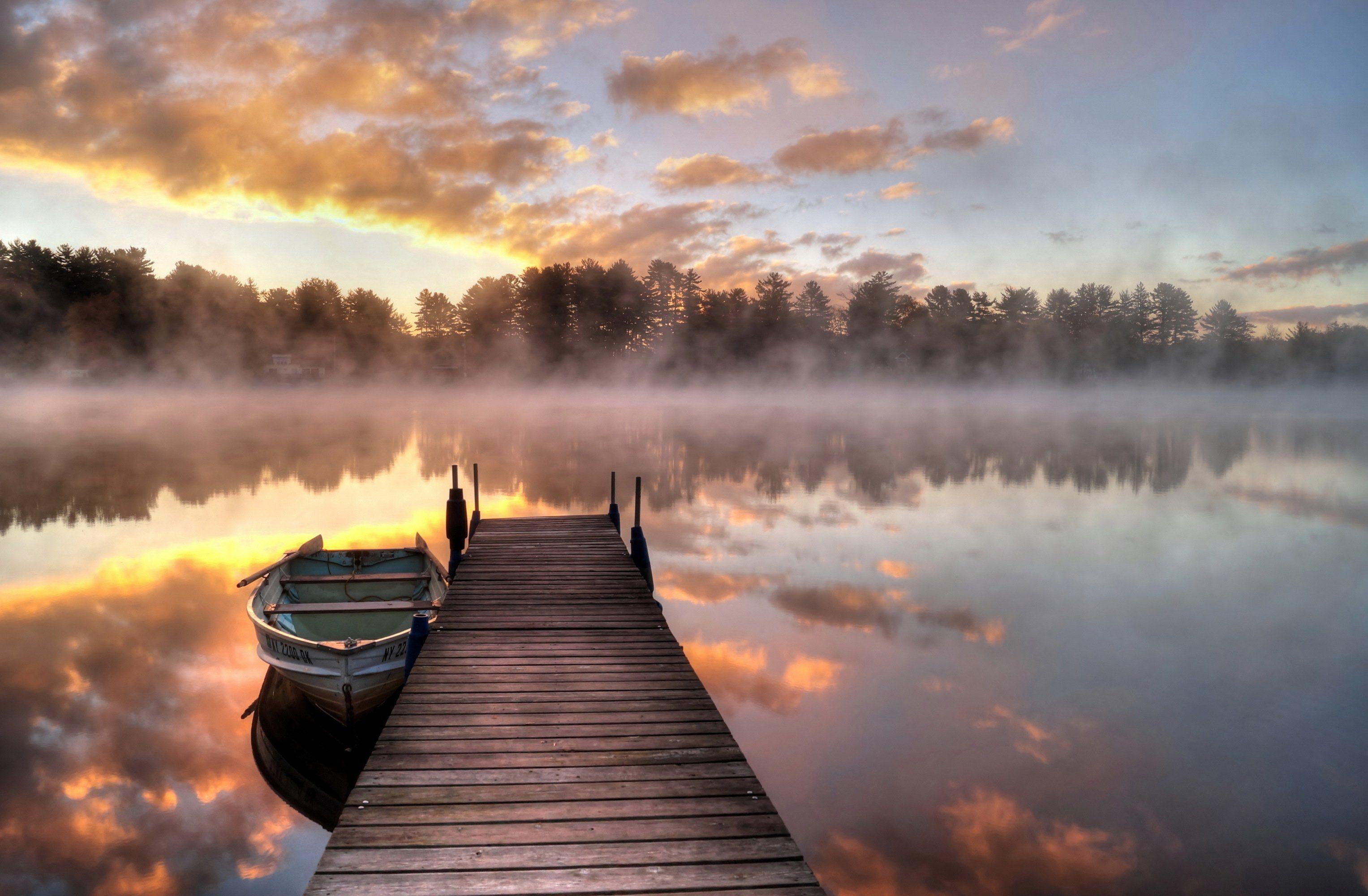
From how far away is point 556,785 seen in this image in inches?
171

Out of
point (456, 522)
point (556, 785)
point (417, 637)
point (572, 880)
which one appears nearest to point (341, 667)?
point (417, 637)

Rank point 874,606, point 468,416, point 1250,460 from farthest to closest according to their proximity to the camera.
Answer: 1. point 468,416
2. point 1250,460
3. point 874,606

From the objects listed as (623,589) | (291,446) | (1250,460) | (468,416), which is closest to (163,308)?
Result: (468,416)

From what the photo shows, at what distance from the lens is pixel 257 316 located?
303 ft

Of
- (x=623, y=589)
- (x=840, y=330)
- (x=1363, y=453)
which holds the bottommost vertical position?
(x=1363, y=453)

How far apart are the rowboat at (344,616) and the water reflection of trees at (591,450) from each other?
43.2 feet

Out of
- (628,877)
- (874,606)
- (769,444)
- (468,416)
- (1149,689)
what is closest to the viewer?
(628,877)

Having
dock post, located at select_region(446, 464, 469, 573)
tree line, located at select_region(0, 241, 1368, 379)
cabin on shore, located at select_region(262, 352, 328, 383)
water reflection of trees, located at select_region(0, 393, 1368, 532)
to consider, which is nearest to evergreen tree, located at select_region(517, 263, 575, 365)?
tree line, located at select_region(0, 241, 1368, 379)

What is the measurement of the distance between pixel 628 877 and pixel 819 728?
5.75 m

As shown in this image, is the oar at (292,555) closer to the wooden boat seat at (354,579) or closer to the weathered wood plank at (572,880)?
the wooden boat seat at (354,579)

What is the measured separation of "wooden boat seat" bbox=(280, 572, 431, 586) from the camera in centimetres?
984

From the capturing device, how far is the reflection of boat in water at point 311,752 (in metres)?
7.18

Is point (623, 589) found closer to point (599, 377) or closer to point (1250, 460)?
point (1250, 460)

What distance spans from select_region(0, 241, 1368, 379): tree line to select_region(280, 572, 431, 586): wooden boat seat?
7425cm
